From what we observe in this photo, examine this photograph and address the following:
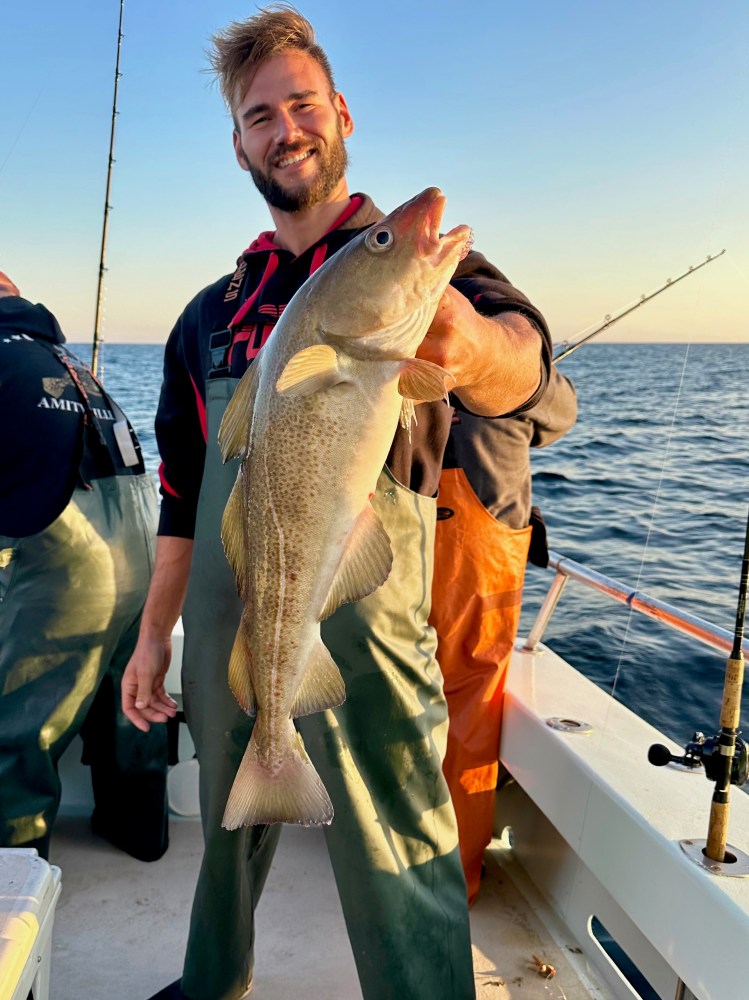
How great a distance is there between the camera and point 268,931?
3172 millimetres

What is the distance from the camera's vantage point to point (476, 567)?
125 inches

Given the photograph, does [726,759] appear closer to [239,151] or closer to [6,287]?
[239,151]

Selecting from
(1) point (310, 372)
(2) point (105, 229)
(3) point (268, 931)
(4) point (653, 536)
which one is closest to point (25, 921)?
(1) point (310, 372)

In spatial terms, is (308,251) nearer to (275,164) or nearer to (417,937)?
(275,164)

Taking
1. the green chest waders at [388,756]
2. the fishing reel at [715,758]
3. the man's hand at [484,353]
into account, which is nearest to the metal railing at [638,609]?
the fishing reel at [715,758]

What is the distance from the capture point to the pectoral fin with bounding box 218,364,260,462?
177 centimetres

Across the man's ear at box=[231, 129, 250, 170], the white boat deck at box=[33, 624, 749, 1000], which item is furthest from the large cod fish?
the man's ear at box=[231, 129, 250, 170]

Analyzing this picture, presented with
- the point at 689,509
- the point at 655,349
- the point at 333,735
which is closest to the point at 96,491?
the point at 333,735

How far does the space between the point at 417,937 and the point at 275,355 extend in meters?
1.47

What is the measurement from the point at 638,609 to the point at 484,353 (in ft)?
5.44

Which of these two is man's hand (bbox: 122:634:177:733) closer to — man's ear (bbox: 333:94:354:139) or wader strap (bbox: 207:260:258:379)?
wader strap (bbox: 207:260:258:379)

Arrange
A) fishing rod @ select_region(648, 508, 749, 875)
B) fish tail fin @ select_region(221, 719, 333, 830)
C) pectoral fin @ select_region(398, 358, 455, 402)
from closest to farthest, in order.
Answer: pectoral fin @ select_region(398, 358, 455, 402), fish tail fin @ select_region(221, 719, 333, 830), fishing rod @ select_region(648, 508, 749, 875)

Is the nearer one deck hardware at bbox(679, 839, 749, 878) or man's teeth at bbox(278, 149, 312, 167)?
deck hardware at bbox(679, 839, 749, 878)

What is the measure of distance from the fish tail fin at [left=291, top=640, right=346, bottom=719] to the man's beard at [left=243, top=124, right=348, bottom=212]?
4.02 feet
